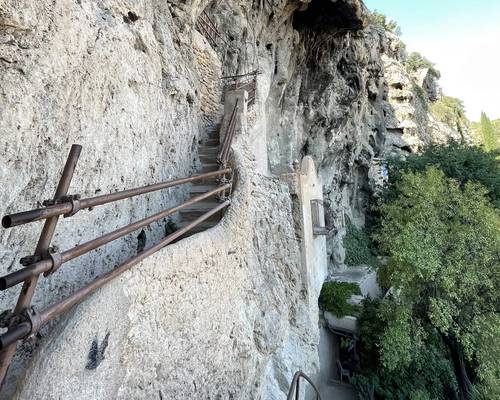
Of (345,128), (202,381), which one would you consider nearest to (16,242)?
(202,381)

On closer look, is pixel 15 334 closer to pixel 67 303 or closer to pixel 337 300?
pixel 67 303

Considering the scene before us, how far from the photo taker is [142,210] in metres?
3.98

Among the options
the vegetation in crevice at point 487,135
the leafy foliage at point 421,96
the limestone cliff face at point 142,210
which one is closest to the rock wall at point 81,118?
the limestone cliff face at point 142,210

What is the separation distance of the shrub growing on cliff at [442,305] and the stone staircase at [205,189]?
263 inches

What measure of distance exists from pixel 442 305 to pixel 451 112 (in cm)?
3522

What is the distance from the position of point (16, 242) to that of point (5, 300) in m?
0.40

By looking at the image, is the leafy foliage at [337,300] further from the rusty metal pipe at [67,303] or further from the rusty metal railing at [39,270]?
the rusty metal railing at [39,270]

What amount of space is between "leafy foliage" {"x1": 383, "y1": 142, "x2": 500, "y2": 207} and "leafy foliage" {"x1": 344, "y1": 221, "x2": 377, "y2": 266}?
262cm

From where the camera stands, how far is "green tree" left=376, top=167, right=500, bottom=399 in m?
8.62

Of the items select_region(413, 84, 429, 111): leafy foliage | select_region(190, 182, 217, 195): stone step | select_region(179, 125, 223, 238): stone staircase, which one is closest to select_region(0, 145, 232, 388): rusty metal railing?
select_region(179, 125, 223, 238): stone staircase

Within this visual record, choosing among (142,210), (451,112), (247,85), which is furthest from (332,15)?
(451,112)

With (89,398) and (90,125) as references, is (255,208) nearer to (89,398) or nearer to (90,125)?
(90,125)

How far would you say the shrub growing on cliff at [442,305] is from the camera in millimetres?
8641

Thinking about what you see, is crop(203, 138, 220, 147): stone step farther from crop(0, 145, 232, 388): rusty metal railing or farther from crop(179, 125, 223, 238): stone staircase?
crop(0, 145, 232, 388): rusty metal railing
